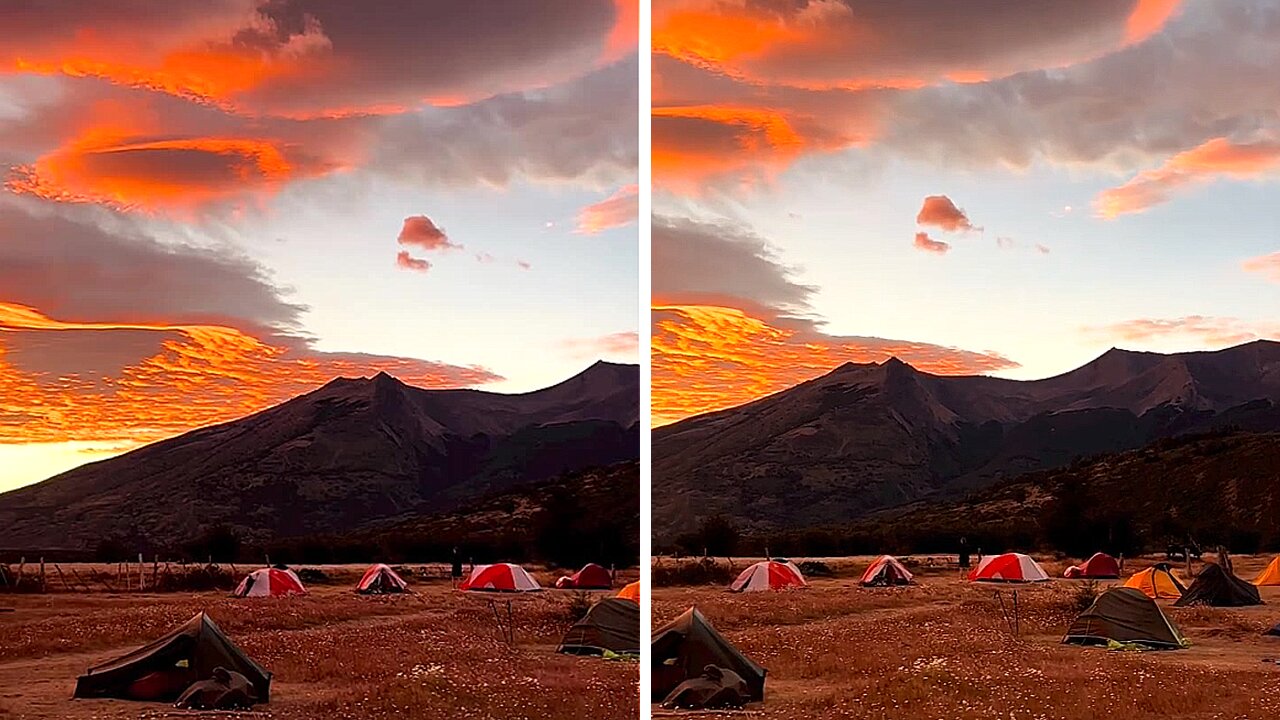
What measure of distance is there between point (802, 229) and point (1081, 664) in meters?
2.18

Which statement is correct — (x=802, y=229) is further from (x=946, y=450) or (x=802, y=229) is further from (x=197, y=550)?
(x=197, y=550)

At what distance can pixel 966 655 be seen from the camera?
5922 millimetres

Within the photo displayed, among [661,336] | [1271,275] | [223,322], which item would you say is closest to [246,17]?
[223,322]

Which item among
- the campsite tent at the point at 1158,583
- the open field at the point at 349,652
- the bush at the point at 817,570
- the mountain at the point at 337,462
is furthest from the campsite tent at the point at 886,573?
the mountain at the point at 337,462

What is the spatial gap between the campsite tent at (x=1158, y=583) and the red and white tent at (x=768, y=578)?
4.58ft

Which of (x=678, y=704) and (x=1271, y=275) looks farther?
(x=678, y=704)

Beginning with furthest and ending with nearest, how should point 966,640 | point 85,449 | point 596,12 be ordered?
point 596,12 < point 966,640 < point 85,449

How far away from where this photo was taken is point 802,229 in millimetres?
6332

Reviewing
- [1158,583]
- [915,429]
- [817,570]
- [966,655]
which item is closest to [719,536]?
[817,570]

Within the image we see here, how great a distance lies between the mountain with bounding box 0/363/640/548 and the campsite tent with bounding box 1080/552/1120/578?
6.43ft

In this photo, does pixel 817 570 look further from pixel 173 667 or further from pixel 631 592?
pixel 173 667

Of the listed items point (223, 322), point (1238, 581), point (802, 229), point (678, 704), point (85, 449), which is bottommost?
point (678, 704)

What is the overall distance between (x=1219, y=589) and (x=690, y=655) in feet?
7.09

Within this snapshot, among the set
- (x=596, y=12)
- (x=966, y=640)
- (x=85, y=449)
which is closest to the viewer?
(x=85, y=449)
